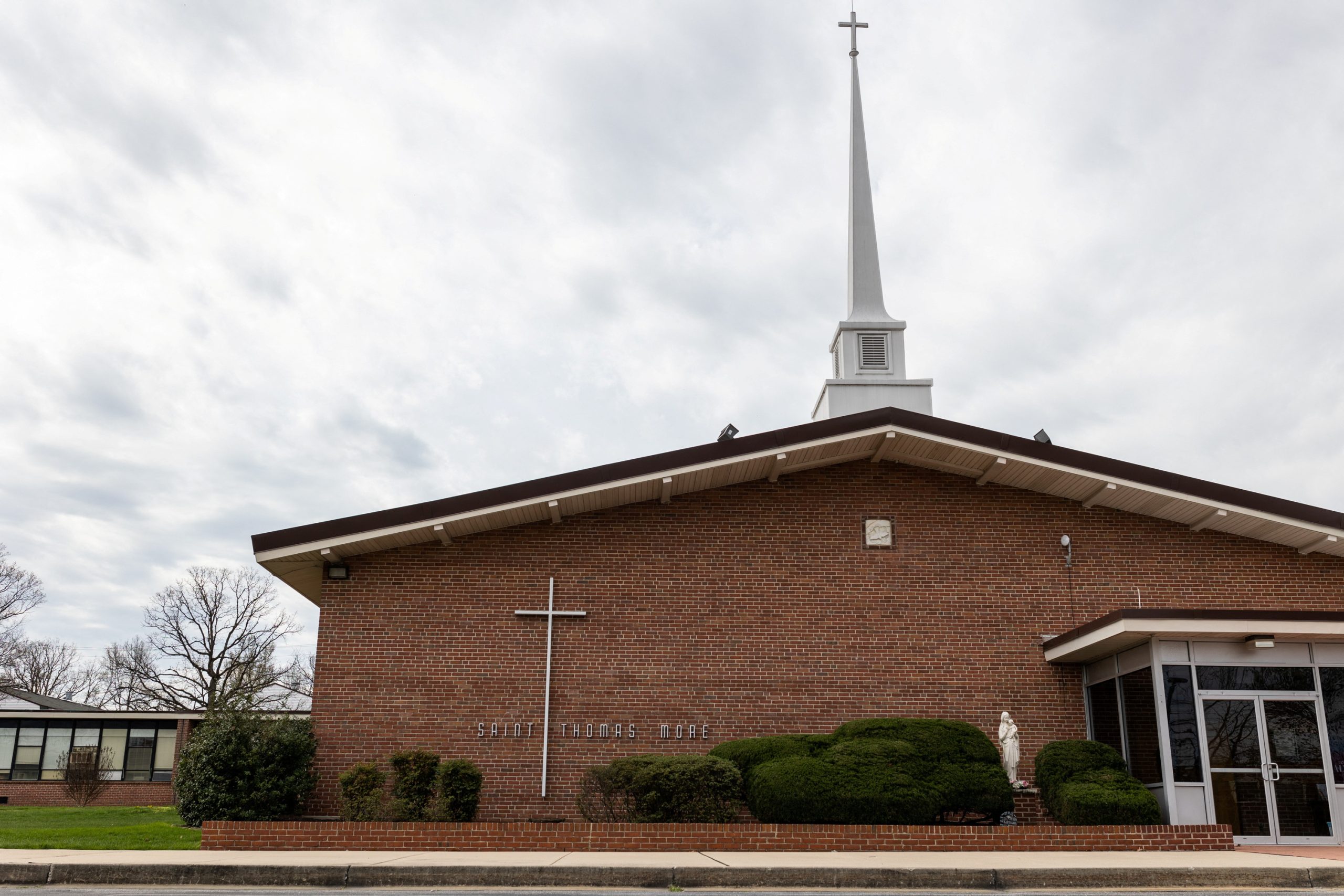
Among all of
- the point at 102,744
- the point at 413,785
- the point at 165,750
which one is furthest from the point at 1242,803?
the point at 102,744

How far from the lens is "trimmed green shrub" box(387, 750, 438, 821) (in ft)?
46.1

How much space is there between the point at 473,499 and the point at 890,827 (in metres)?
7.46

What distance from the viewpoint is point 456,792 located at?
47.5 feet

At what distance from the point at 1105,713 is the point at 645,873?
908 centimetres

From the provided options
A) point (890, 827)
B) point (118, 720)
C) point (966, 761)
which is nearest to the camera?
point (890, 827)

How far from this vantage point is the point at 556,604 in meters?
17.0

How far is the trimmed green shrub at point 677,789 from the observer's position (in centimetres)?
1273

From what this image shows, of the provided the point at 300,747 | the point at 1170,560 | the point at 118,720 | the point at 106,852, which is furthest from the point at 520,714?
the point at 118,720

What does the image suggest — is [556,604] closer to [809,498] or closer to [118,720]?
[809,498]

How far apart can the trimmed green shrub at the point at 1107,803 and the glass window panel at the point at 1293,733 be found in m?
1.93

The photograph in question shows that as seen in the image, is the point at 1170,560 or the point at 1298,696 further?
the point at 1170,560

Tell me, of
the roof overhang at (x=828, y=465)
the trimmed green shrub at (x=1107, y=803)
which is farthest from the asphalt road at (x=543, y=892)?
the roof overhang at (x=828, y=465)

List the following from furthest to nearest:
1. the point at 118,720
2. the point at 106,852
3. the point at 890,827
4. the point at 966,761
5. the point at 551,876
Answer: the point at 118,720 < the point at 966,761 < the point at 890,827 < the point at 106,852 < the point at 551,876

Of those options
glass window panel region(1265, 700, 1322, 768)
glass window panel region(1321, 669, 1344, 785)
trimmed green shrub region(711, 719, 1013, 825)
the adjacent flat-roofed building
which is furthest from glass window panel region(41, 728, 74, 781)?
glass window panel region(1321, 669, 1344, 785)
